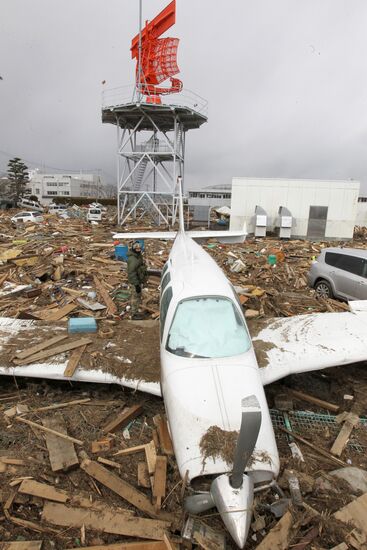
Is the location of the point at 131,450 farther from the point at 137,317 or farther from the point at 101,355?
the point at 137,317

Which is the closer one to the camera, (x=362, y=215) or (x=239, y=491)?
(x=239, y=491)

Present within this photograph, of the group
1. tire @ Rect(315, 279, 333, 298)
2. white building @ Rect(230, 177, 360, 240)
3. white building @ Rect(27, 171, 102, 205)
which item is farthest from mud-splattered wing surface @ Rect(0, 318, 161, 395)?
white building @ Rect(27, 171, 102, 205)

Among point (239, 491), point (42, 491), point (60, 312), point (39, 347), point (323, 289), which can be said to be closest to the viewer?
point (239, 491)

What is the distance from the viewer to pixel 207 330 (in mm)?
5164

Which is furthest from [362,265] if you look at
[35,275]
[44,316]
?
[35,275]

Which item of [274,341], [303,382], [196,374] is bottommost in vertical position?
[303,382]

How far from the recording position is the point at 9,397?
20.1 feet

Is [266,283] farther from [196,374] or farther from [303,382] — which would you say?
[196,374]

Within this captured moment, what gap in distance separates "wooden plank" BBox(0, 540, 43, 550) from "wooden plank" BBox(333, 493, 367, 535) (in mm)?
3194

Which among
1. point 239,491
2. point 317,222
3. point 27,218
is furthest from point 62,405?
point 27,218

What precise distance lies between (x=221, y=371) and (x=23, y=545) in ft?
9.34

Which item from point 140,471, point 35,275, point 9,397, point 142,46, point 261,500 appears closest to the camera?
point 261,500

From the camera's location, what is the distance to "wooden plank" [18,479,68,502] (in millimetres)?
3969

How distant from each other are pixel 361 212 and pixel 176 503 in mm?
44693
